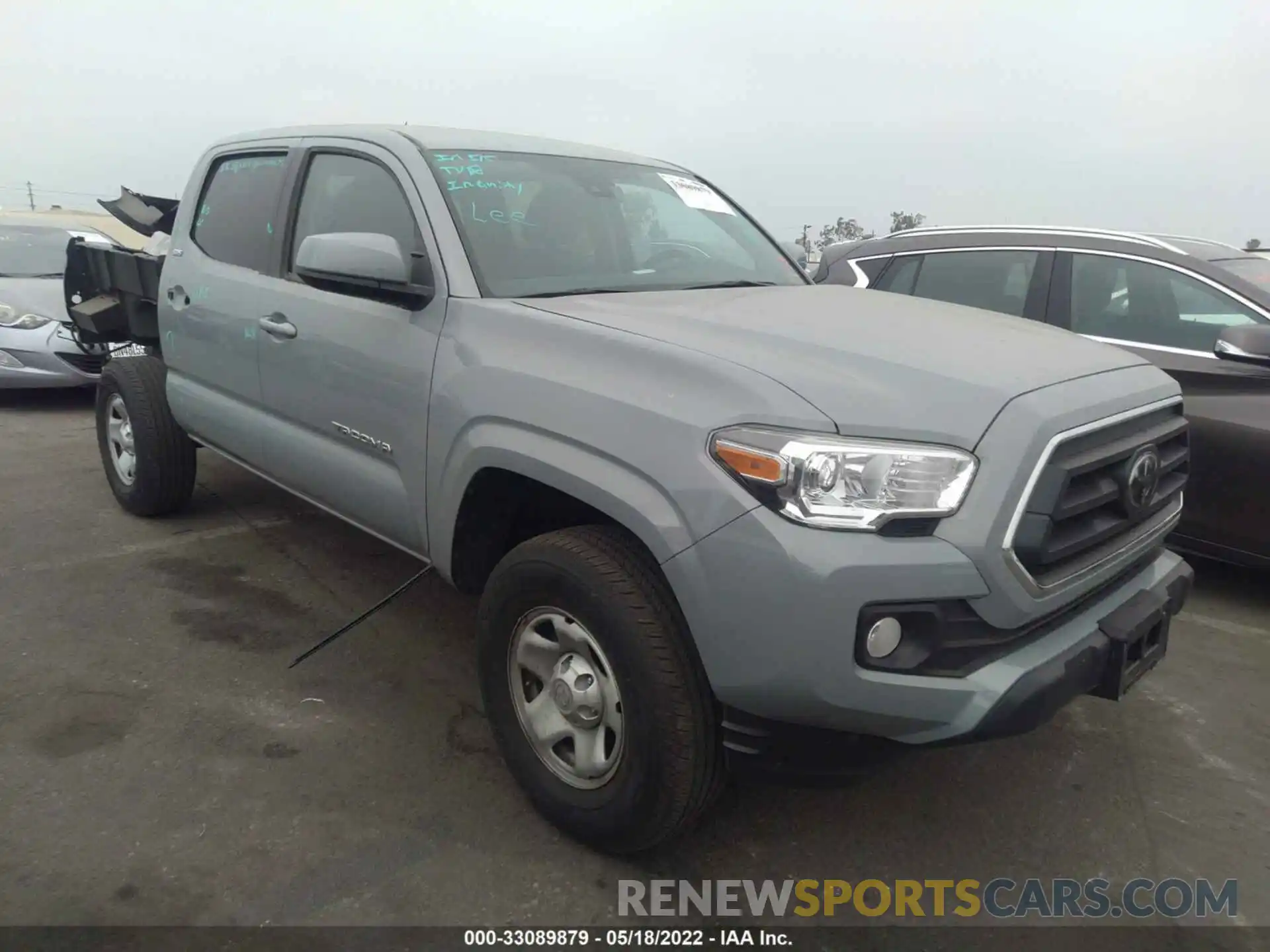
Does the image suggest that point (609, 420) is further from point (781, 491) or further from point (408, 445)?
point (408, 445)

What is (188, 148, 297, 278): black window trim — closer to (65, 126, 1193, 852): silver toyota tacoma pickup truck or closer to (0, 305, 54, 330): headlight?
(65, 126, 1193, 852): silver toyota tacoma pickup truck

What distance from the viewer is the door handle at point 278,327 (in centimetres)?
331

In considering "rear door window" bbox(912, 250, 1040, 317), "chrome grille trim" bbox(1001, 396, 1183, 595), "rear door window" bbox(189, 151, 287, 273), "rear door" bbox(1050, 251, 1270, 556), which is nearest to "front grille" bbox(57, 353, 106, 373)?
"rear door window" bbox(189, 151, 287, 273)

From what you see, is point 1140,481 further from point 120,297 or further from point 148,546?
point 120,297

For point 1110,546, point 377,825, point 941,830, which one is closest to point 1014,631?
point 1110,546

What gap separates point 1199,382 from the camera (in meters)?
4.00

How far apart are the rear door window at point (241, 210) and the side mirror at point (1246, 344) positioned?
3.81 m

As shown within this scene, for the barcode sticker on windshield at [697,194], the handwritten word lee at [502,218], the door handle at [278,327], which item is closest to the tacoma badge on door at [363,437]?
the door handle at [278,327]

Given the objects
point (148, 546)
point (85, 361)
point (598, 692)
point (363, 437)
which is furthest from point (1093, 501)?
point (85, 361)

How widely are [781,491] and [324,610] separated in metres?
2.52

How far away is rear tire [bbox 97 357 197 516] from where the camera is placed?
4.46m

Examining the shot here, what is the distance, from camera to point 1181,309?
13.6 ft

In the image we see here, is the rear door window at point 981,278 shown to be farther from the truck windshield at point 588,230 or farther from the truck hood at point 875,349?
the truck hood at point 875,349

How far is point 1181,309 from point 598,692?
11.1ft
